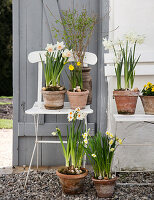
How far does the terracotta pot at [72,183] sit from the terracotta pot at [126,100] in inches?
26.3

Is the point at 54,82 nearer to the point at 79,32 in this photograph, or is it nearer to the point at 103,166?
the point at 79,32

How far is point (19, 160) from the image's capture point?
3.78 metres

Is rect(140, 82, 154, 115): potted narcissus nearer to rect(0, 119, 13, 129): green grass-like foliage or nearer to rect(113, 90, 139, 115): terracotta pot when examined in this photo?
rect(113, 90, 139, 115): terracotta pot

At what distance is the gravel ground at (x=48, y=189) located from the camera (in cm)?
289

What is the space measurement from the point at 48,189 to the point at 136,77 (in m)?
1.42

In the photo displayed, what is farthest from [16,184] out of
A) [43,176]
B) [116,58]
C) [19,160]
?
[116,58]

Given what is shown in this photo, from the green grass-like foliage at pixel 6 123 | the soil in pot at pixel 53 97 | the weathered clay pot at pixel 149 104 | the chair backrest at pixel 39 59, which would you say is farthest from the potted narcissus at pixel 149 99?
the green grass-like foliage at pixel 6 123

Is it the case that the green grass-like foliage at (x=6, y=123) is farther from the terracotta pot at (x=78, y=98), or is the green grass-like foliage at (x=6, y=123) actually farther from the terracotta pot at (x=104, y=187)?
the terracotta pot at (x=104, y=187)

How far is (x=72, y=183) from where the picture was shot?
285 centimetres

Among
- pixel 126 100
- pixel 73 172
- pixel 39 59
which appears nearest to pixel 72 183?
pixel 73 172

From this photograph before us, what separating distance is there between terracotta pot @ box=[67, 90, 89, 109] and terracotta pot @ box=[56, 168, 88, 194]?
2.05 ft

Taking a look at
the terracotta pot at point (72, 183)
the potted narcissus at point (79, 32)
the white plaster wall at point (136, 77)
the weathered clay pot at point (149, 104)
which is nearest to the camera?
the terracotta pot at point (72, 183)

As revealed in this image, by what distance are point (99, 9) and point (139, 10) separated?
44 cm

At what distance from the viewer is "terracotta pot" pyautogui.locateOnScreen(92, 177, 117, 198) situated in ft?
9.23
